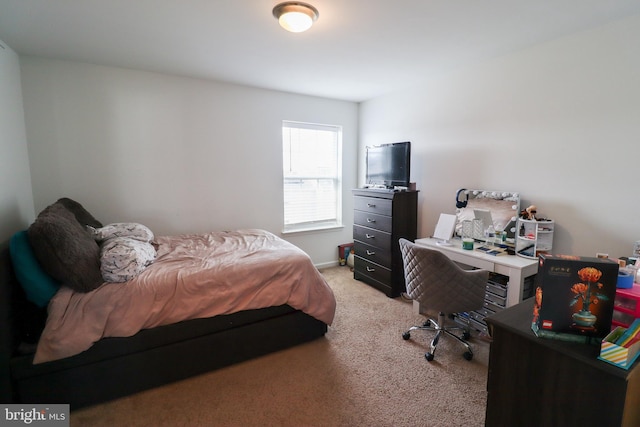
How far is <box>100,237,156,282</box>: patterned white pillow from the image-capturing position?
1.89 m

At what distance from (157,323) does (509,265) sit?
2.59 m

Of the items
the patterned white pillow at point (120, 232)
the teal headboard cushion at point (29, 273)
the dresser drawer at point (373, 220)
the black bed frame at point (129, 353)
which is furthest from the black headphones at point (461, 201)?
the teal headboard cushion at point (29, 273)

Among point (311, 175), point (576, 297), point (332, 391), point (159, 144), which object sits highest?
point (159, 144)

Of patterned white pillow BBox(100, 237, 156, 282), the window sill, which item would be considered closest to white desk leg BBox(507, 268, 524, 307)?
the window sill

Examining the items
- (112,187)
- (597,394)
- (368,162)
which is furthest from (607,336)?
(112,187)

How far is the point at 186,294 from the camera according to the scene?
6.54 ft

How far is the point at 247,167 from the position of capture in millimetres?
3707

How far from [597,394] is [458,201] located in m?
2.26

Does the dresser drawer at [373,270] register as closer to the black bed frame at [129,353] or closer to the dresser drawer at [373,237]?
the dresser drawer at [373,237]

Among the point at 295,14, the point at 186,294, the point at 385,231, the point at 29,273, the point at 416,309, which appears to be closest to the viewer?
the point at 29,273

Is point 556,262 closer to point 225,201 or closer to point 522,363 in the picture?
point 522,363

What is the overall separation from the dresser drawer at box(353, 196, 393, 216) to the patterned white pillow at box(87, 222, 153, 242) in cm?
238

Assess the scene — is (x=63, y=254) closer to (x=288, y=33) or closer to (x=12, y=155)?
(x=12, y=155)

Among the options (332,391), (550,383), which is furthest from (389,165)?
(550,383)
